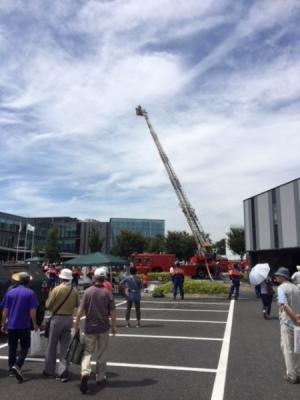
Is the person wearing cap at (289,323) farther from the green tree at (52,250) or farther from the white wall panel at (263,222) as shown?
the green tree at (52,250)

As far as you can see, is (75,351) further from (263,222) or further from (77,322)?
(263,222)

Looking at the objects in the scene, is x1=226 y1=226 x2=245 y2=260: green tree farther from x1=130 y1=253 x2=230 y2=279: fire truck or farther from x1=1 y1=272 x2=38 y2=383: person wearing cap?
x1=1 y1=272 x2=38 y2=383: person wearing cap

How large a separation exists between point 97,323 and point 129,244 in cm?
6987

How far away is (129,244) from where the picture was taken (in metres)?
75.5

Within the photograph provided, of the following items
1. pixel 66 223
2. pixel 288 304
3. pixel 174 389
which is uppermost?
pixel 66 223

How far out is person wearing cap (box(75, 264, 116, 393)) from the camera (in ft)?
19.4

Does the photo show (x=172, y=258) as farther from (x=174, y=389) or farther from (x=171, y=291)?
(x=174, y=389)

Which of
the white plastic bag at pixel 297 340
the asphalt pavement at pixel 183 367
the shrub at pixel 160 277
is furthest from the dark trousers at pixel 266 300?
the shrub at pixel 160 277

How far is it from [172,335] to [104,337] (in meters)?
4.21

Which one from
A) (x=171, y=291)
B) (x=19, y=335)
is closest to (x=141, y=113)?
(x=171, y=291)

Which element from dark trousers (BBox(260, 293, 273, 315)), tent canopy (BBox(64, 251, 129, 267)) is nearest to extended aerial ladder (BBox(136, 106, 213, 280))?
tent canopy (BBox(64, 251, 129, 267))

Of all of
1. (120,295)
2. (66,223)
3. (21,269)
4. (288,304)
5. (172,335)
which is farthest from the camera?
(66,223)

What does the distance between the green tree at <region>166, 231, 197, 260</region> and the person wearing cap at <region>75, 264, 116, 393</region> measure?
67709 millimetres

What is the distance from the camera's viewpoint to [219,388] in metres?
5.69
